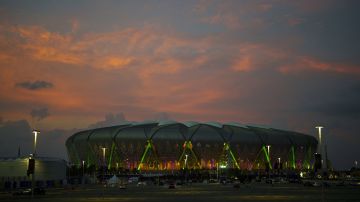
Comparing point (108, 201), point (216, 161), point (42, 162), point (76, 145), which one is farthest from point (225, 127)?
point (108, 201)

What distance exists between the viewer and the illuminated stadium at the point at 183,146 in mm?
160000

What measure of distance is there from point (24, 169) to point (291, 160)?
346 feet

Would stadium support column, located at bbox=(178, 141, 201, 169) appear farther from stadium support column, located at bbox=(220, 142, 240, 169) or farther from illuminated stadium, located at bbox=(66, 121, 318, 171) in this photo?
stadium support column, located at bbox=(220, 142, 240, 169)

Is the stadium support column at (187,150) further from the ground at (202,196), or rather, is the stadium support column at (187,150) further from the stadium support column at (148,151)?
the ground at (202,196)

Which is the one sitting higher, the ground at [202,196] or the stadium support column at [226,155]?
the stadium support column at [226,155]

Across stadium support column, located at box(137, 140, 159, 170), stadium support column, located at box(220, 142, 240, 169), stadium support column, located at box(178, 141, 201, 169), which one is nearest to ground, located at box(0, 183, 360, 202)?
stadium support column, located at box(178, 141, 201, 169)

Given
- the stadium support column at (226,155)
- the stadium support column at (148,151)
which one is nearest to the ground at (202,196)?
the stadium support column at (148,151)

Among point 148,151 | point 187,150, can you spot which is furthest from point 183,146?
point 148,151

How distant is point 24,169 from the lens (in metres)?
96.6

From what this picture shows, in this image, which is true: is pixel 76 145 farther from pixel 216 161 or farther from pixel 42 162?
pixel 42 162

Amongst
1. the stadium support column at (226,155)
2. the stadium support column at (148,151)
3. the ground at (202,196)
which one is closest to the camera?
the ground at (202,196)

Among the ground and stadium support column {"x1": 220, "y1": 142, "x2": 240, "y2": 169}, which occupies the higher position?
A: stadium support column {"x1": 220, "y1": 142, "x2": 240, "y2": 169}

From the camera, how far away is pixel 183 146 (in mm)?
160000

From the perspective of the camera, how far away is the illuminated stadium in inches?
6299
